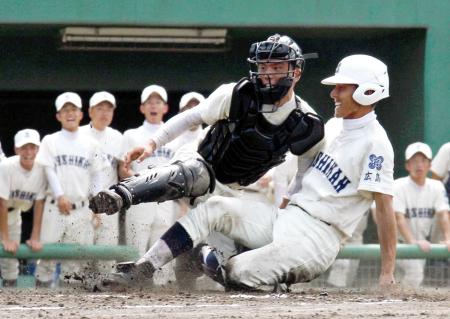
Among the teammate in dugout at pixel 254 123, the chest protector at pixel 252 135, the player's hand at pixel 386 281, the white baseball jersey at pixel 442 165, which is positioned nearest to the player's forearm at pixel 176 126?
the teammate in dugout at pixel 254 123

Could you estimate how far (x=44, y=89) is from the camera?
14.5 meters

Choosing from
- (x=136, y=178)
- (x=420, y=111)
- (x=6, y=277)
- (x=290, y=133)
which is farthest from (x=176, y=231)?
(x=420, y=111)

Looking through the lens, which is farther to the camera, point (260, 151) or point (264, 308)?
point (260, 151)

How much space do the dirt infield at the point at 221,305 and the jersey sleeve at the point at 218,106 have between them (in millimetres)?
1041

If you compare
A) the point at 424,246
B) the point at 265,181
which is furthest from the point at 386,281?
the point at 424,246

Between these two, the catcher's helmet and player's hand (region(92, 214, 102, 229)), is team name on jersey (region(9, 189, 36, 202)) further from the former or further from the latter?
the catcher's helmet

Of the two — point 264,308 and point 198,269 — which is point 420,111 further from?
point 264,308

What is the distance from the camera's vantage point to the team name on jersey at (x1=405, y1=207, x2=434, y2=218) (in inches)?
448

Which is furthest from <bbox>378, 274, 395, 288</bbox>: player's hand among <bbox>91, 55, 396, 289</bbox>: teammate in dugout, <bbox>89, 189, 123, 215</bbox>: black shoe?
<bbox>89, 189, 123, 215</bbox>: black shoe

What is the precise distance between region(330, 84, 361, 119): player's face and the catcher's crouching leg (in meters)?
0.85

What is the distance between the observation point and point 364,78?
7.74m

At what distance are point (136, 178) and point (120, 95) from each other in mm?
7598

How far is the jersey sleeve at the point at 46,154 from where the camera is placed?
1062 cm

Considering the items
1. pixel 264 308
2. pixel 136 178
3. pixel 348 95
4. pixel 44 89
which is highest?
pixel 44 89
